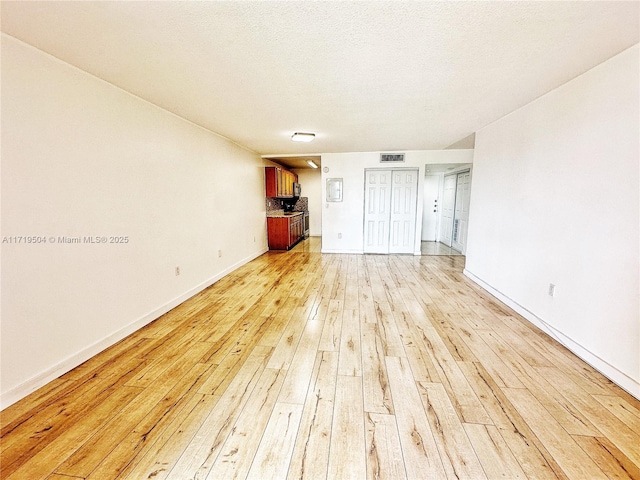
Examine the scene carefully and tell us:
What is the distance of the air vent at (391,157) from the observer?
6.00 m

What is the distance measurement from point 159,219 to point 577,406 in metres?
3.87

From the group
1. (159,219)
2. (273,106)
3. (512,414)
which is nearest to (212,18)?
(273,106)

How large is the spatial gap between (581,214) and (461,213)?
176 inches

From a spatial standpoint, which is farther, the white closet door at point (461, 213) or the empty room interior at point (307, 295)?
the white closet door at point (461, 213)

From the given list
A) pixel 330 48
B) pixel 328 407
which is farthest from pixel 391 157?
pixel 328 407

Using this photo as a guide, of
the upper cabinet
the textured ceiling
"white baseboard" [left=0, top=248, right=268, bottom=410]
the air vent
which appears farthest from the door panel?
"white baseboard" [left=0, top=248, right=268, bottom=410]

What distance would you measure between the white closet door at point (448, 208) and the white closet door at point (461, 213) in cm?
20

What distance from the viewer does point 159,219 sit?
9.95 feet

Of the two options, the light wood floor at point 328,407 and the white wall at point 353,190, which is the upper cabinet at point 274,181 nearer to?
the white wall at point 353,190

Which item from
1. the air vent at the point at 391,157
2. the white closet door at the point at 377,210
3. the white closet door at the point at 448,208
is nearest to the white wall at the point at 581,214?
the air vent at the point at 391,157

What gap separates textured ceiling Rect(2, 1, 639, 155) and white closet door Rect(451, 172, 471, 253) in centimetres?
341

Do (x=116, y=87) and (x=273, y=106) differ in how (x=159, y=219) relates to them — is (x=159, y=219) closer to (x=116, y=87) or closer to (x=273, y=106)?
(x=116, y=87)

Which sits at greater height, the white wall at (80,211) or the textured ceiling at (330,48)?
the textured ceiling at (330,48)

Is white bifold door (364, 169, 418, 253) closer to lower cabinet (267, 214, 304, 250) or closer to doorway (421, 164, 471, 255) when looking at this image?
doorway (421, 164, 471, 255)
